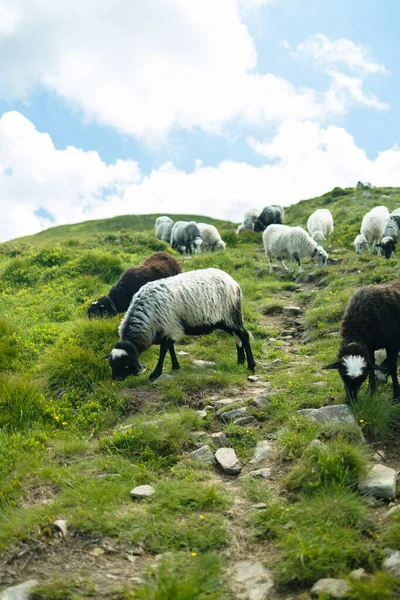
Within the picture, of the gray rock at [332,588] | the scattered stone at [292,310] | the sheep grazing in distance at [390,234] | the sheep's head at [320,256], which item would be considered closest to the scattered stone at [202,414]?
the gray rock at [332,588]

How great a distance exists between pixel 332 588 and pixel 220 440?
270 cm

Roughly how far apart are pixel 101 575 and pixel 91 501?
3.12ft

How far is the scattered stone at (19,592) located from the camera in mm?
3645

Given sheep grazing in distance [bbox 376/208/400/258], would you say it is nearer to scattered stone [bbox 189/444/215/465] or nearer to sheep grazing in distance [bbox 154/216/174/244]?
scattered stone [bbox 189/444/215/465]

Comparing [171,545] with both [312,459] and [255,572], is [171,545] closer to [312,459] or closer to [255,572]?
[255,572]

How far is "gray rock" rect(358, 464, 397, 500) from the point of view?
15.3 ft

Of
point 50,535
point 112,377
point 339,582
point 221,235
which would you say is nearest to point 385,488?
point 339,582

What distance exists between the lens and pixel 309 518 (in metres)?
4.39

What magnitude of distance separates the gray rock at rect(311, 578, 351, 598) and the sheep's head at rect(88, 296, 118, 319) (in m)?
8.58

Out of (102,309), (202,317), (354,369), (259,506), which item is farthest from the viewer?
(102,309)

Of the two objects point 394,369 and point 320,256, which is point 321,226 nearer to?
point 320,256

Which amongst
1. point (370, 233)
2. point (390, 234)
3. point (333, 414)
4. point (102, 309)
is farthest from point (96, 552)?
point (370, 233)

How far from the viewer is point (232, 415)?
678 cm

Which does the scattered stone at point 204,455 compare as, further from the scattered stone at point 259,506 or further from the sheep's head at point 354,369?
the sheep's head at point 354,369
